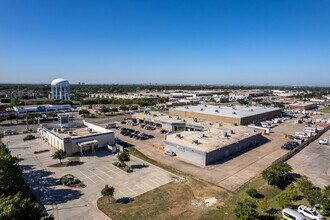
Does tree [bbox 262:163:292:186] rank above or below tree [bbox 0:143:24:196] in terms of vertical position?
below

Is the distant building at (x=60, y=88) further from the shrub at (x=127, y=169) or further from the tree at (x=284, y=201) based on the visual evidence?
the tree at (x=284, y=201)

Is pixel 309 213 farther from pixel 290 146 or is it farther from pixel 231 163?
pixel 290 146

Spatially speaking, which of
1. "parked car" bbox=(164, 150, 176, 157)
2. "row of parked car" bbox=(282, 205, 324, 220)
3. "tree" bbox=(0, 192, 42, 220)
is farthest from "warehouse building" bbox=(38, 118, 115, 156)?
"row of parked car" bbox=(282, 205, 324, 220)

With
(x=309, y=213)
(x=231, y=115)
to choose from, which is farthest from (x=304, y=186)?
(x=231, y=115)

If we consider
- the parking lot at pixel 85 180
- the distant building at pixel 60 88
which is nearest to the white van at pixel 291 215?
the parking lot at pixel 85 180

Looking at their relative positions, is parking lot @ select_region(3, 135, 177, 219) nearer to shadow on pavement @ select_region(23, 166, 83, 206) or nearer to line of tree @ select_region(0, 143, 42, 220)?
shadow on pavement @ select_region(23, 166, 83, 206)

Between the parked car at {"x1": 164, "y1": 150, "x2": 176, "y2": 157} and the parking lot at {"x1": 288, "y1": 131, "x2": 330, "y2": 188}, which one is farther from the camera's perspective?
the parked car at {"x1": 164, "y1": 150, "x2": 176, "y2": 157}

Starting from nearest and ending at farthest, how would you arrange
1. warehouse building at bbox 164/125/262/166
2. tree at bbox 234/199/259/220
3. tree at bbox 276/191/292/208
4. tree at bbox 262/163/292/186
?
tree at bbox 234/199/259/220 → tree at bbox 276/191/292/208 → tree at bbox 262/163/292/186 → warehouse building at bbox 164/125/262/166
